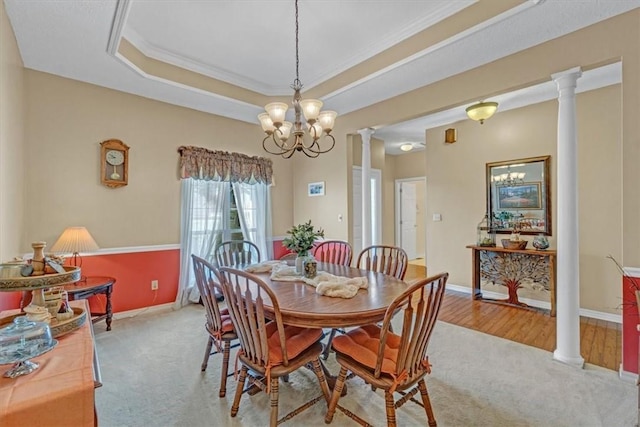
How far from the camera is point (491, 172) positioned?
4.41 m

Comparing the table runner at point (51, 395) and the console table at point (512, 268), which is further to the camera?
the console table at point (512, 268)

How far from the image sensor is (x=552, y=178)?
3.88m

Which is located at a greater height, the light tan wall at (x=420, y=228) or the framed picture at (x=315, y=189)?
the framed picture at (x=315, y=189)

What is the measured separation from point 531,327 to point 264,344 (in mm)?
3112

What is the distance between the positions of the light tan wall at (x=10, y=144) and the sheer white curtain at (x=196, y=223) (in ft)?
5.15

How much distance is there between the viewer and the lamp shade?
9.53 ft

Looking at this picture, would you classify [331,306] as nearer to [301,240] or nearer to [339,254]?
[301,240]

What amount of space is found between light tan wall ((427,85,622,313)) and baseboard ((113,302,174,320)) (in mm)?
4079

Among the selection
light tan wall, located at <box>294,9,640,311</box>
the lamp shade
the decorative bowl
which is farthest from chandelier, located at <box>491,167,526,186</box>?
the lamp shade

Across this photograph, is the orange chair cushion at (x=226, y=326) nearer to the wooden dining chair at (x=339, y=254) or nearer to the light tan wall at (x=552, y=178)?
the wooden dining chair at (x=339, y=254)

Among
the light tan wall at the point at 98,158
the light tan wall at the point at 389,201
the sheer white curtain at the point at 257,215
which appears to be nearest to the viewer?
the light tan wall at the point at 98,158

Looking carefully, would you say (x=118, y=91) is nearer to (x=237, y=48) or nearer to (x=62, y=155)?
(x=62, y=155)

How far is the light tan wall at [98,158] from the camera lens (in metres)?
3.08

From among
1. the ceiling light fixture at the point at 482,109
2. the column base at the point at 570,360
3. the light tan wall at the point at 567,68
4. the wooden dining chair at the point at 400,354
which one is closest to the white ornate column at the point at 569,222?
the column base at the point at 570,360
